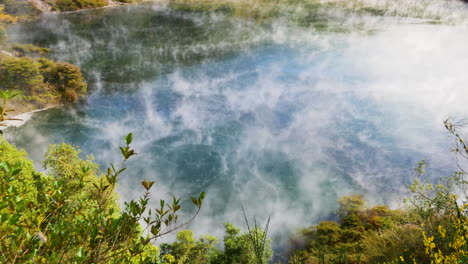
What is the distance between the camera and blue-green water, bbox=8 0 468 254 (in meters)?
26.2

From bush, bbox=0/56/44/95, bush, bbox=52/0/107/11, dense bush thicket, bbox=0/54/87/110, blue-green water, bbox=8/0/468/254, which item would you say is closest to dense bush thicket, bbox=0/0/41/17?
bush, bbox=52/0/107/11

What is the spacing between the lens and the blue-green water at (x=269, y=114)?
2620 cm

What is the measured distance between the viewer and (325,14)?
69.2 m

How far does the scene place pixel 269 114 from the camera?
3469cm

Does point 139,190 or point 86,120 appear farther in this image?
point 86,120

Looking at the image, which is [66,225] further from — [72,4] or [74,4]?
[74,4]

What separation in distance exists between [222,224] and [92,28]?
2379 inches

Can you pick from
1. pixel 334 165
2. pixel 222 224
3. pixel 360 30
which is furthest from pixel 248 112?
pixel 360 30

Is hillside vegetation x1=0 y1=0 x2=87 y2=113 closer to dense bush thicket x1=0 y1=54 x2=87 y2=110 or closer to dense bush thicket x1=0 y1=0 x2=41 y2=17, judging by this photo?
dense bush thicket x1=0 y1=54 x2=87 y2=110

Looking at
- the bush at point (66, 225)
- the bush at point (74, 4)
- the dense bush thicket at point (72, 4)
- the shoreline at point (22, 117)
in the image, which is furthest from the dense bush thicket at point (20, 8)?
the bush at point (66, 225)

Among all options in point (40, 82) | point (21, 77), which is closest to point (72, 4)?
point (21, 77)

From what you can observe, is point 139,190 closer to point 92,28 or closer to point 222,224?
point 222,224

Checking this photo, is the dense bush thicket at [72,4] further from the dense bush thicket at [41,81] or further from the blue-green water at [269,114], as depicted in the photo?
the dense bush thicket at [41,81]

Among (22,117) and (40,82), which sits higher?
(40,82)
